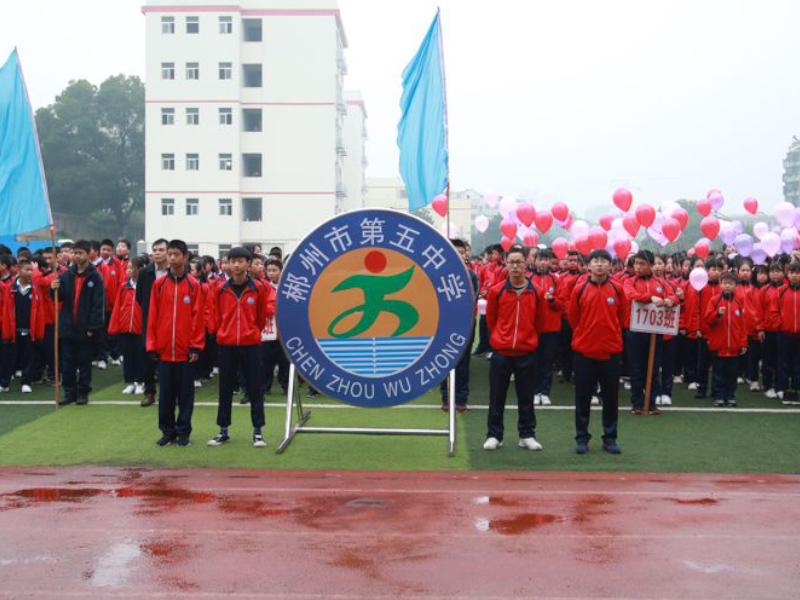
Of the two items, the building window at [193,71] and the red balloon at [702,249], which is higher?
the building window at [193,71]

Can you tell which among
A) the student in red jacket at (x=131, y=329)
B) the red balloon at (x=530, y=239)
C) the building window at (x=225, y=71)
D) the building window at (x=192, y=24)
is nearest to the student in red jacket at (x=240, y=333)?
the student in red jacket at (x=131, y=329)

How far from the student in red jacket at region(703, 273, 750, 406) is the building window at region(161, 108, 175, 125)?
1622 inches

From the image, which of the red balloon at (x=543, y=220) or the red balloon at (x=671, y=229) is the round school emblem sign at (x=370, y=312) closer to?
the red balloon at (x=671, y=229)

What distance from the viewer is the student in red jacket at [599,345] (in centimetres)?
789

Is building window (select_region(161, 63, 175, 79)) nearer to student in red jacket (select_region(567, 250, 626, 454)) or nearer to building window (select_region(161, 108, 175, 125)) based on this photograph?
building window (select_region(161, 108, 175, 125))

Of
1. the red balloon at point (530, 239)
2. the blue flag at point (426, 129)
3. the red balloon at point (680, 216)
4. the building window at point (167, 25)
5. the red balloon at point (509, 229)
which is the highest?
the building window at point (167, 25)

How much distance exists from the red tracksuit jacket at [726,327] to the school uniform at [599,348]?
2884mm

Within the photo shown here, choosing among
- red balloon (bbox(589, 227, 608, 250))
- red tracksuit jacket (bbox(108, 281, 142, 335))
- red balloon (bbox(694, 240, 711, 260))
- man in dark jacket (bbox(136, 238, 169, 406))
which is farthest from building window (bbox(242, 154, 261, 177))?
man in dark jacket (bbox(136, 238, 169, 406))

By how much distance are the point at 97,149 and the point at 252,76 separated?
68.6ft

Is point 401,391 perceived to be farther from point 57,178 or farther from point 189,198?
point 57,178

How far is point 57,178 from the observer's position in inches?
2454

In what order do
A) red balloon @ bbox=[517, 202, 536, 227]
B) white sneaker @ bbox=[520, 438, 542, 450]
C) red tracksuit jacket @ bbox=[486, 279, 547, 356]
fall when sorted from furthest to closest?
1. red balloon @ bbox=[517, 202, 536, 227]
2. white sneaker @ bbox=[520, 438, 542, 450]
3. red tracksuit jacket @ bbox=[486, 279, 547, 356]

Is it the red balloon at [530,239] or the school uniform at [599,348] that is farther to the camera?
the red balloon at [530,239]

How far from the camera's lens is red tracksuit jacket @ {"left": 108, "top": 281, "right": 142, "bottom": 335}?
435 inches
